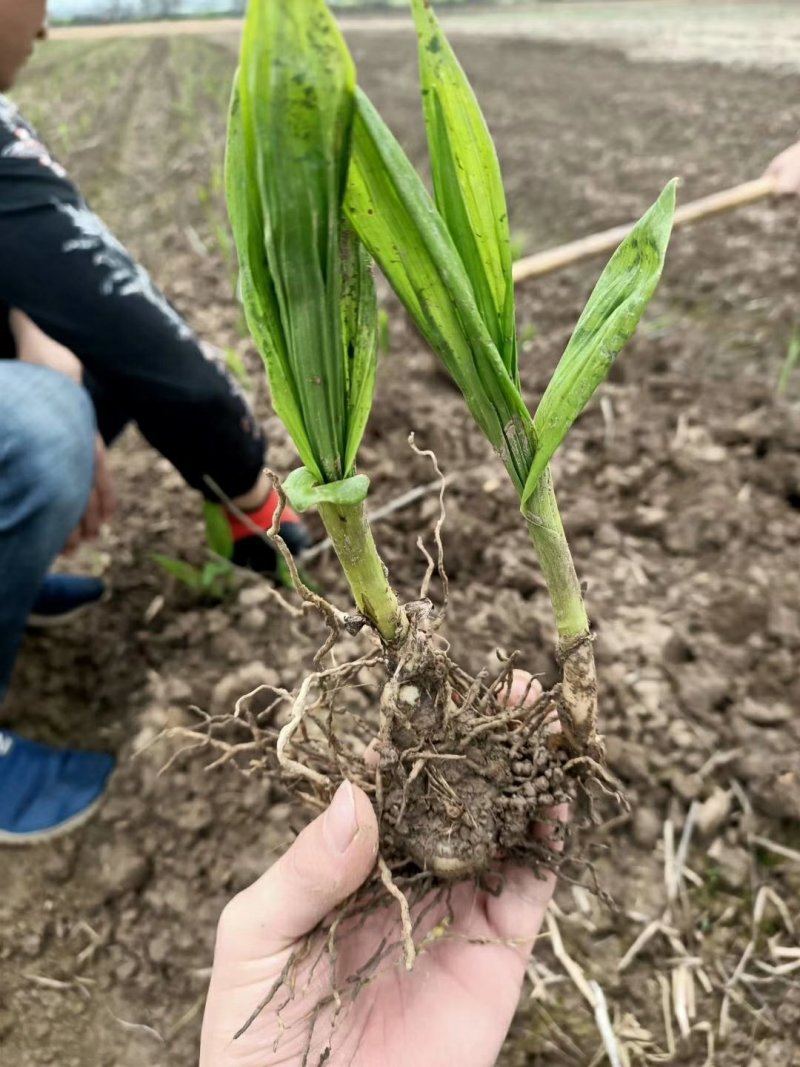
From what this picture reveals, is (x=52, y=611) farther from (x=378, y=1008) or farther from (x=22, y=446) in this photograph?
(x=378, y=1008)

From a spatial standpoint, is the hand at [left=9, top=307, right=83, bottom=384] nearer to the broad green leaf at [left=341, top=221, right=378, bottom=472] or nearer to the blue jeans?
the blue jeans

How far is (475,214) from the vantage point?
55cm

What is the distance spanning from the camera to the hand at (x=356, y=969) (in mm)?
698

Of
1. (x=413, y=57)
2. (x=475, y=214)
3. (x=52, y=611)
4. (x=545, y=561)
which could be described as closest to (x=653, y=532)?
(x=545, y=561)

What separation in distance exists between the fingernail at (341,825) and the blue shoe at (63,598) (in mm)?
1020

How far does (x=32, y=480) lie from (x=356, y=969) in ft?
2.79

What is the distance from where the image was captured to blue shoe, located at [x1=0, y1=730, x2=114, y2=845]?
1197 mm

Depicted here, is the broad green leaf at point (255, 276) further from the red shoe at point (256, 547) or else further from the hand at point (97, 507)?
the hand at point (97, 507)

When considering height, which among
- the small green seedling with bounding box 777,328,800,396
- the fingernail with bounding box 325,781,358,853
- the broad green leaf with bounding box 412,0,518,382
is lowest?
the fingernail with bounding box 325,781,358,853

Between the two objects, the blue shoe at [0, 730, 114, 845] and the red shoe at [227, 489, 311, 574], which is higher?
the red shoe at [227, 489, 311, 574]

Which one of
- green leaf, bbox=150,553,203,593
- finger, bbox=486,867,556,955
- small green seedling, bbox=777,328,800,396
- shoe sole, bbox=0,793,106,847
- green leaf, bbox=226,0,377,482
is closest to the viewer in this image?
green leaf, bbox=226,0,377,482

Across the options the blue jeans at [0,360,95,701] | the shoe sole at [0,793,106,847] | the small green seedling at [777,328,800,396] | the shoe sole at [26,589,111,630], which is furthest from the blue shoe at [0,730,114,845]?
the small green seedling at [777,328,800,396]

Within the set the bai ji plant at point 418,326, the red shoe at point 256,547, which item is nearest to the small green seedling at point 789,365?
the red shoe at point 256,547

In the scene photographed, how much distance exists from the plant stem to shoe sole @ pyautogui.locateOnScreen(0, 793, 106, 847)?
0.82 m
